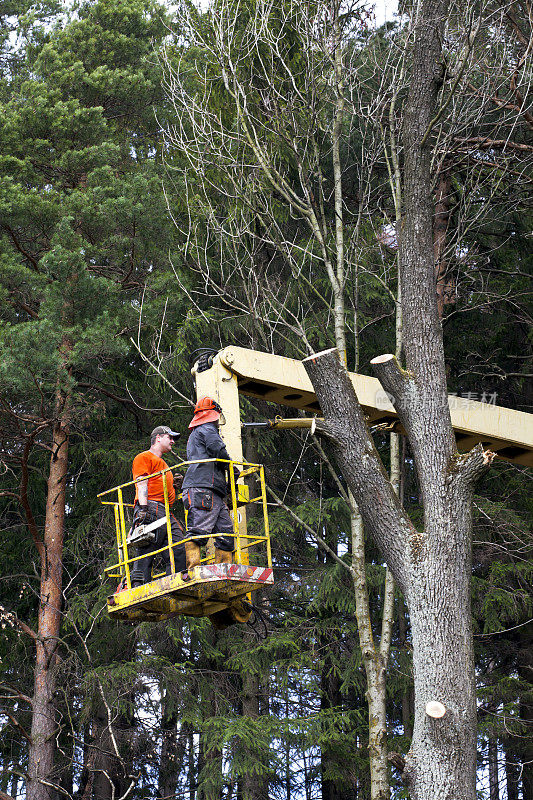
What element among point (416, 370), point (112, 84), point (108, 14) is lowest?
point (416, 370)

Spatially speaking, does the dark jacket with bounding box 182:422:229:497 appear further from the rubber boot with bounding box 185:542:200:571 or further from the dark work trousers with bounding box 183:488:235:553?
the rubber boot with bounding box 185:542:200:571

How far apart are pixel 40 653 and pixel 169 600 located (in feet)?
22.3

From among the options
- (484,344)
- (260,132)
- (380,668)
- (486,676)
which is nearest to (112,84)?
(260,132)

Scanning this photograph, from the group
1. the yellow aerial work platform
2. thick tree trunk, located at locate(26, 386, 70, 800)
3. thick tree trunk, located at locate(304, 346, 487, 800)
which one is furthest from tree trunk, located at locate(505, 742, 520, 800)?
the yellow aerial work platform

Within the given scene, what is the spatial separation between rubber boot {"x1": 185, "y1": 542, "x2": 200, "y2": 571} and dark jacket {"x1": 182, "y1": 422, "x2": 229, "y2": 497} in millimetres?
430

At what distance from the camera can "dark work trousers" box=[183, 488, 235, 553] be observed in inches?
262

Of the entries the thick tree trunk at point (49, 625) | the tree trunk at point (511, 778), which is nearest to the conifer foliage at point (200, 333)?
the thick tree trunk at point (49, 625)

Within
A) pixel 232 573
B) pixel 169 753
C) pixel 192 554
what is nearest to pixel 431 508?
pixel 232 573

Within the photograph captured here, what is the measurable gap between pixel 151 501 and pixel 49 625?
6302 millimetres

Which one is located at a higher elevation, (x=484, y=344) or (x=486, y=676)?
(x=484, y=344)

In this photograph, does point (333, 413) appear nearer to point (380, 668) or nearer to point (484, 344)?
point (380, 668)

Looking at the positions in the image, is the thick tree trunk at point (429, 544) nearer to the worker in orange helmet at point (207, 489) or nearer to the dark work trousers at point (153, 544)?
the worker in orange helmet at point (207, 489)

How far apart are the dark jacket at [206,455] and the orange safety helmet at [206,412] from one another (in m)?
0.03

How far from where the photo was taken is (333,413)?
6.80 metres
